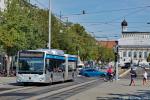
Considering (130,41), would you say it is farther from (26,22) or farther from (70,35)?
(26,22)

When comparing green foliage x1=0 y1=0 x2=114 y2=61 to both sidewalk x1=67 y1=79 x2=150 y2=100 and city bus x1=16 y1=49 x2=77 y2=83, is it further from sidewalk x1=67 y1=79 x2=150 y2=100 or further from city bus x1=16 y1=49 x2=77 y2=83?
sidewalk x1=67 y1=79 x2=150 y2=100

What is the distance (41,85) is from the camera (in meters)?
42.9

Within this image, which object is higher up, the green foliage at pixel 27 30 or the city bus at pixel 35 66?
the green foliage at pixel 27 30

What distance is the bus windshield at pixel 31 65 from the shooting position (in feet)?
133

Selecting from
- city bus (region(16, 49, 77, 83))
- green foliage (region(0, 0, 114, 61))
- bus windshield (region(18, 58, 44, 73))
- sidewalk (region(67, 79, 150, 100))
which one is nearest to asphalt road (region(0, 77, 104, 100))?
sidewalk (region(67, 79, 150, 100))

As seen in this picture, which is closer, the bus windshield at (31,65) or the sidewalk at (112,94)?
the sidewalk at (112,94)

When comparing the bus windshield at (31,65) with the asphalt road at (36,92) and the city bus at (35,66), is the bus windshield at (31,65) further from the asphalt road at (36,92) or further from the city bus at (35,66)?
the asphalt road at (36,92)

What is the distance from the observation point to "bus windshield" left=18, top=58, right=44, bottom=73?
4041cm

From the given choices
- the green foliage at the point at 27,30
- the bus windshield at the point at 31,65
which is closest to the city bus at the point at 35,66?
the bus windshield at the point at 31,65

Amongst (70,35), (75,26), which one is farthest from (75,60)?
(75,26)

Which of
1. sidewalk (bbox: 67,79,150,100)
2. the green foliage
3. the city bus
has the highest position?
the green foliage

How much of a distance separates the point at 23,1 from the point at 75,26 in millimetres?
37617

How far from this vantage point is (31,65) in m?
40.6

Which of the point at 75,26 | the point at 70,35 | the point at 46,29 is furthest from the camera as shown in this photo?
the point at 75,26
